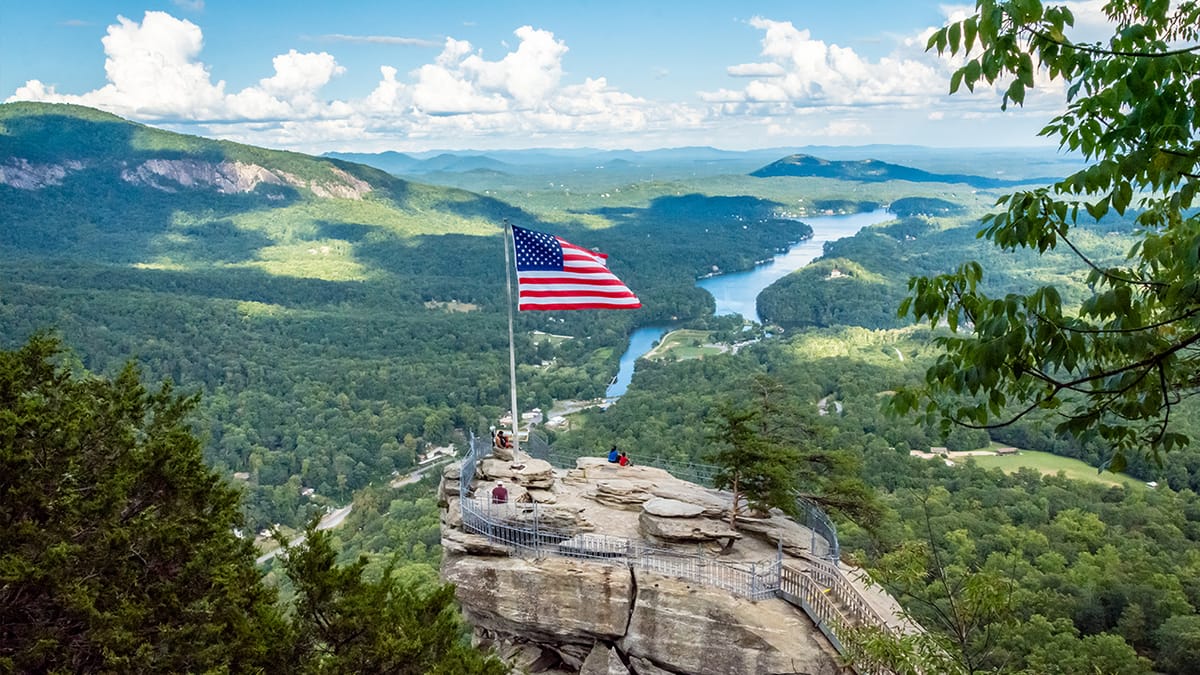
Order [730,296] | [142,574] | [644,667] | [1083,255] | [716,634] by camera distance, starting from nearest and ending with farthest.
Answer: [1083,255] < [142,574] < [716,634] < [644,667] < [730,296]

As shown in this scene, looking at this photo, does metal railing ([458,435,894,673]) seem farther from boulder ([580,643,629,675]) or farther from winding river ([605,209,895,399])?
winding river ([605,209,895,399])

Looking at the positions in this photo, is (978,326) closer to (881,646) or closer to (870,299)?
(881,646)

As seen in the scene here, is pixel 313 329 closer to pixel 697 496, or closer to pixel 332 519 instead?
pixel 332 519

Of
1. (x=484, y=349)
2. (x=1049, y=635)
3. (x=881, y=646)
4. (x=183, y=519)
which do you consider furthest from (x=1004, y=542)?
(x=484, y=349)

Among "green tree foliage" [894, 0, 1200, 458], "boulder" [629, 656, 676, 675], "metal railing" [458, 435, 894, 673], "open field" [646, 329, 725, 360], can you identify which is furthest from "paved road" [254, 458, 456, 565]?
"green tree foliage" [894, 0, 1200, 458]

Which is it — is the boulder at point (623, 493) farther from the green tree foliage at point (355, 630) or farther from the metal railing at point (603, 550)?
the green tree foliage at point (355, 630)

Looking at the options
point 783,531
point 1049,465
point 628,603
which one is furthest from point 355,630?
point 1049,465

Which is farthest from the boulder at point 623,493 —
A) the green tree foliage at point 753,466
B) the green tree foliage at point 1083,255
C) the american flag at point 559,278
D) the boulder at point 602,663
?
the green tree foliage at point 1083,255
